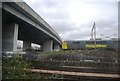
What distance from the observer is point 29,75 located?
31.8 feet

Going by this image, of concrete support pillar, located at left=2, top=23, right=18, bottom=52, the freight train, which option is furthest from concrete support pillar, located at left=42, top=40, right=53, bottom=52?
concrete support pillar, located at left=2, top=23, right=18, bottom=52

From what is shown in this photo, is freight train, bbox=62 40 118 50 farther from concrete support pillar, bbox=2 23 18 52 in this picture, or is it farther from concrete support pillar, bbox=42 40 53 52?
concrete support pillar, bbox=2 23 18 52

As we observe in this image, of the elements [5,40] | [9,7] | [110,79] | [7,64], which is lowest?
[110,79]

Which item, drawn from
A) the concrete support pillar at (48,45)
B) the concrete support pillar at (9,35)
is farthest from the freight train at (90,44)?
the concrete support pillar at (9,35)

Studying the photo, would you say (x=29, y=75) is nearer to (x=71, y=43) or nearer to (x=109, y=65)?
(x=109, y=65)

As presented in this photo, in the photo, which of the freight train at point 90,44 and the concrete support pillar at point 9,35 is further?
the freight train at point 90,44

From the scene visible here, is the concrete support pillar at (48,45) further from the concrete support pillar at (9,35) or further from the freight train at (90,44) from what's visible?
the concrete support pillar at (9,35)

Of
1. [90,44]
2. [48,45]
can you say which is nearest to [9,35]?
[90,44]

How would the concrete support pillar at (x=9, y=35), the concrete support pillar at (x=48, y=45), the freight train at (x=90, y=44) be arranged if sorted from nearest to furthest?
the concrete support pillar at (x=9, y=35), the freight train at (x=90, y=44), the concrete support pillar at (x=48, y=45)

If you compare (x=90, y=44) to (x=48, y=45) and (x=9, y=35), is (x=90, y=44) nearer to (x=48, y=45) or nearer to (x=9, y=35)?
(x=48, y=45)

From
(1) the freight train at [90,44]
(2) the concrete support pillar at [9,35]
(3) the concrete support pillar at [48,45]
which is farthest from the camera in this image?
(3) the concrete support pillar at [48,45]

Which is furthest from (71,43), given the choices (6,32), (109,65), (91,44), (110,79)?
(110,79)

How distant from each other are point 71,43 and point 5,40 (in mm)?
32340

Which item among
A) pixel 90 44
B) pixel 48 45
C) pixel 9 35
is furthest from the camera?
pixel 48 45
